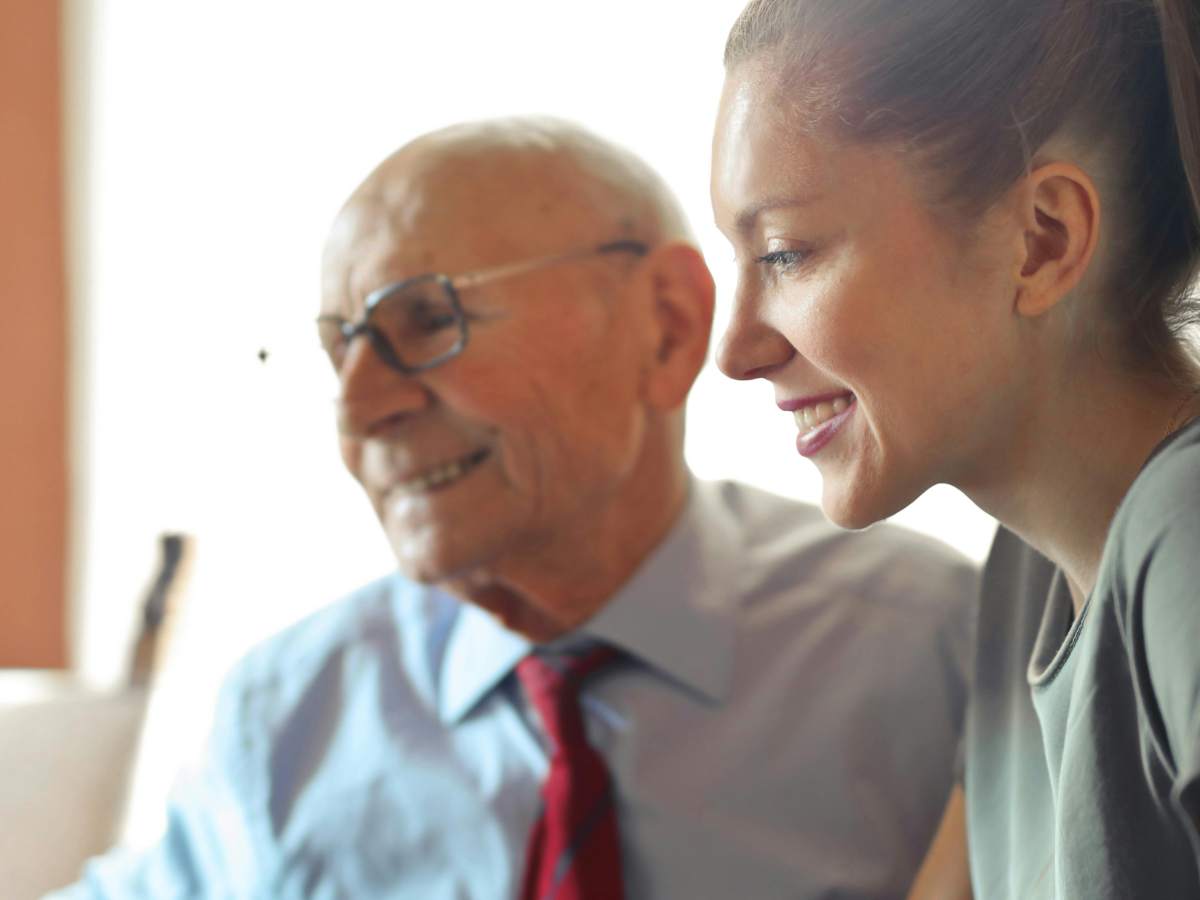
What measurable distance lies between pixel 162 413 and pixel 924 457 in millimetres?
1941

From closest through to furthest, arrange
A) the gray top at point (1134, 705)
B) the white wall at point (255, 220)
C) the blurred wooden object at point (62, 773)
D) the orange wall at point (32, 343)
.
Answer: the gray top at point (1134, 705) → the blurred wooden object at point (62, 773) → the white wall at point (255, 220) → the orange wall at point (32, 343)

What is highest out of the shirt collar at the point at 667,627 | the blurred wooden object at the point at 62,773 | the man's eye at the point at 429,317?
the man's eye at the point at 429,317

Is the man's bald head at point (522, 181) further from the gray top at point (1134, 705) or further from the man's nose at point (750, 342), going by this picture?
the gray top at point (1134, 705)

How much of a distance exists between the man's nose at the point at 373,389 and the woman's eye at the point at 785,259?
0.63 metres

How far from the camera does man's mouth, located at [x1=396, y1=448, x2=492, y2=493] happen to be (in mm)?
1491

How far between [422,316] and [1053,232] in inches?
30.6

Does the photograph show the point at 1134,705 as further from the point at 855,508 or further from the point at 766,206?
the point at 766,206

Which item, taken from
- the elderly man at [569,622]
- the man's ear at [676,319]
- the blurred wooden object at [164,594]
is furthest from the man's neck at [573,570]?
the blurred wooden object at [164,594]

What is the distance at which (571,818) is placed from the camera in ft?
4.52

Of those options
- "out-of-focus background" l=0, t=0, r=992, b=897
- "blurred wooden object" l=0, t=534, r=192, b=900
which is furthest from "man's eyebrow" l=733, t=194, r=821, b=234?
"blurred wooden object" l=0, t=534, r=192, b=900

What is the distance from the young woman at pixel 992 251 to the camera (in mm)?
873

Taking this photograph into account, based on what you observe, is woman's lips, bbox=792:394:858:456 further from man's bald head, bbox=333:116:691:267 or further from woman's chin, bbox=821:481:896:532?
man's bald head, bbox=333:116:691:267

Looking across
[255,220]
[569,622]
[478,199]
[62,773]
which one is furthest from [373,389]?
[255,220]

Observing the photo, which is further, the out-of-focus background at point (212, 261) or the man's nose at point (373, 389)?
the out-of-focus background at point (212, 261)
